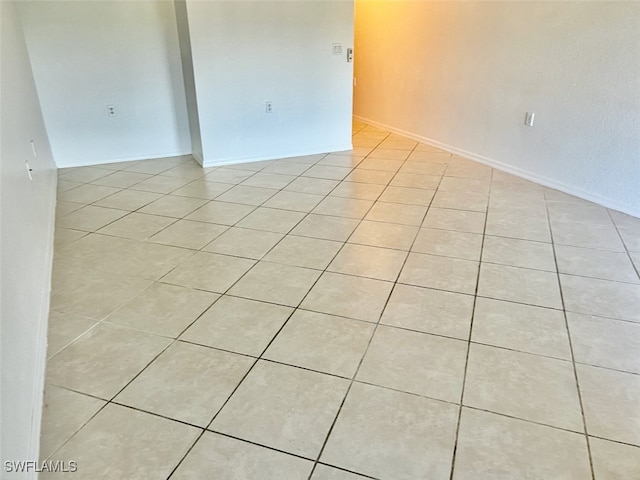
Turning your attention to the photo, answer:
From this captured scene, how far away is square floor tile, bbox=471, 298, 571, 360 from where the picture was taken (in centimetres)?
181

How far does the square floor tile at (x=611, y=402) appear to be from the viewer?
1431mm

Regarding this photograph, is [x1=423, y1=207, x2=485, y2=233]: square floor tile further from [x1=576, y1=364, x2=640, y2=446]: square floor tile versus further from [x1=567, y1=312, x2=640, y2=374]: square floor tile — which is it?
[x1=576, y1=364, x2=640, y2=446]: square floor tile

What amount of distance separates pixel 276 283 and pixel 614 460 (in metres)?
1.52

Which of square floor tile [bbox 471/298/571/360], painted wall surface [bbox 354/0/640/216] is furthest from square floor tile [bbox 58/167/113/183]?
square floor tile [bbox 471/298/571/360]

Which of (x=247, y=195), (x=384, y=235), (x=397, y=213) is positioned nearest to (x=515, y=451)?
(x=384, y=235)

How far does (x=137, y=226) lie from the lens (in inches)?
118

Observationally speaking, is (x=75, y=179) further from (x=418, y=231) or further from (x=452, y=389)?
(x=452, y=389)

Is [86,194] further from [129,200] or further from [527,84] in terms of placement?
[527,84]

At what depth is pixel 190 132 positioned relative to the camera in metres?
4.61

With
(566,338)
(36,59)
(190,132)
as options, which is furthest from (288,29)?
(566,338)

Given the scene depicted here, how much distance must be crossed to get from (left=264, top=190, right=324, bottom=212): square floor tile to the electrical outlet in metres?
1.85

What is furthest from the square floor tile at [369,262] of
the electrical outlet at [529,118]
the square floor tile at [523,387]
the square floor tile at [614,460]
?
the electrical outlet at [529,118]

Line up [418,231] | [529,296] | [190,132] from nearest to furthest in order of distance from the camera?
1. [529,296]
2. [418,231]
3. [190,132]

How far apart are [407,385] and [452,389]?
0.52 ft
